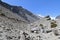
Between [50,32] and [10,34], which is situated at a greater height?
[50,32]

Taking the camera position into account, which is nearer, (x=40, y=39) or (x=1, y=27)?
(x=1, y=27)

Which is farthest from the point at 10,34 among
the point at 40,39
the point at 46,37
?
the point at 46,37

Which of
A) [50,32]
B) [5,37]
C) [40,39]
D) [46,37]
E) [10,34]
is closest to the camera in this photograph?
[5,37]

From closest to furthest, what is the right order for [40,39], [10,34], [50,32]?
[10,34] → [40,39] → [50,32]

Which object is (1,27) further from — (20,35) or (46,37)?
(46,37)

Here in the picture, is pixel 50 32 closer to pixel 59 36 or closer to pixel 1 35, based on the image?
pixel 59 36

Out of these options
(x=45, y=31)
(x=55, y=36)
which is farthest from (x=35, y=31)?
(x=55, y=36)

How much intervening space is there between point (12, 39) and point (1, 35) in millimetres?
667

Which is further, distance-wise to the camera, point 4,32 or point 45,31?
point 45,31

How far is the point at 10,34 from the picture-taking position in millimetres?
8930

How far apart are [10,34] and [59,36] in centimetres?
481

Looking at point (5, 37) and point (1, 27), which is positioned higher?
point (1, 27)

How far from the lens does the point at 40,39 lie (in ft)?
36.1

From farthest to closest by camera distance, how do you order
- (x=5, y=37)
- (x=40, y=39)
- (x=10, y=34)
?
1. (x=40, y=39)
2. (x=10, y=34)
3. (x=5, y=37)
